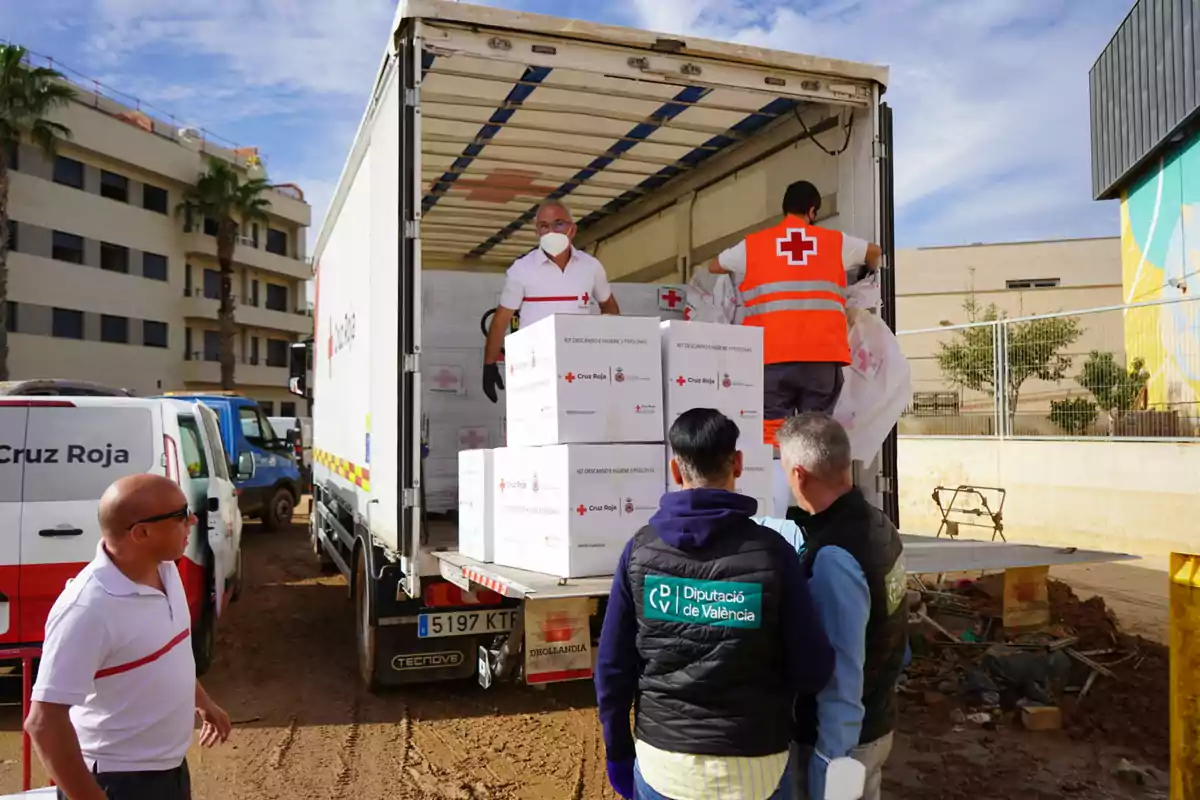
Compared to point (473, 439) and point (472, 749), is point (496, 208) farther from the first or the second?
point (472, 749)

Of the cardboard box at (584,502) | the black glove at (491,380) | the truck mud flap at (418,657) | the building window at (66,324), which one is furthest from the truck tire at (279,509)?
the building window at (66,324)

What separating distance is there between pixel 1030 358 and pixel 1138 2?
34.1 feet

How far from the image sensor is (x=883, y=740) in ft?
8.51

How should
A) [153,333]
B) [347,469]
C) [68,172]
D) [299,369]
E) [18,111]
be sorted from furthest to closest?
[153,333] → [68,172] → [18,111] → [299,369] → [347,469]

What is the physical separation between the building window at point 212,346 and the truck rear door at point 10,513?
36.1m

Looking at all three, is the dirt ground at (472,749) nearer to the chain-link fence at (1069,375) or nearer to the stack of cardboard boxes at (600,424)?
the stack of cardboard boxes at (600,424)

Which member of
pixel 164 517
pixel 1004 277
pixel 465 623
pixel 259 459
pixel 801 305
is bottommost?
pixel 465 623

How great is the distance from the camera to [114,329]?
3472 centimetres

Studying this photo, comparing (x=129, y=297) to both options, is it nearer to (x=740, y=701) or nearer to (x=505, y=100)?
(x=505, y=100)

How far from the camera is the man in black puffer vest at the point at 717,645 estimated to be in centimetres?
224

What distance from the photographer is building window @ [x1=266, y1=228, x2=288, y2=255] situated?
43.4 meters

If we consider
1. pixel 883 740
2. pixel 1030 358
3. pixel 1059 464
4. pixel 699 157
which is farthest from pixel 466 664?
pixel 1030 358

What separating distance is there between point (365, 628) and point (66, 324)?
32119 mm

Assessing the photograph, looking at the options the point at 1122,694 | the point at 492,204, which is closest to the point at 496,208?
the point at 492,204
